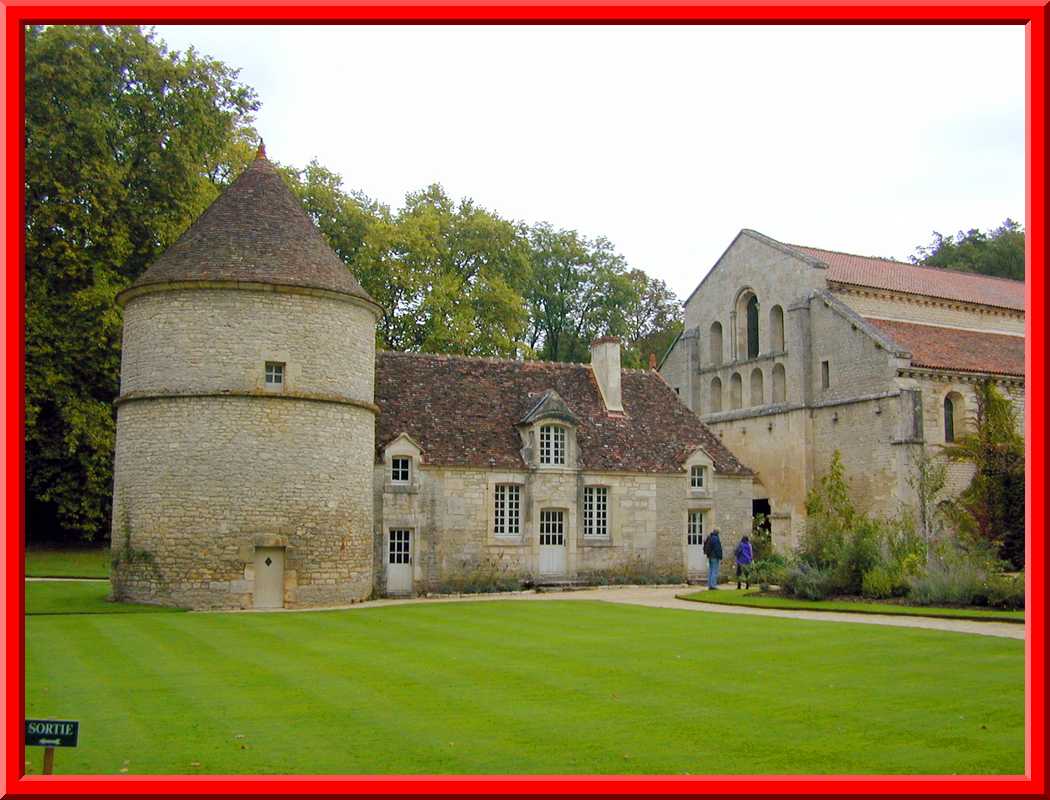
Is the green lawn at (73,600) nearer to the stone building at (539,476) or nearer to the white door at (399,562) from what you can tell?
the white door at (399,562)

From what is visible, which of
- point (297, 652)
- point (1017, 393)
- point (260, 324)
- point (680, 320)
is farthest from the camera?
point (680, 320)

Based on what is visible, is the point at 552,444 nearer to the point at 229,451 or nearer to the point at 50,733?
the point at 229,451

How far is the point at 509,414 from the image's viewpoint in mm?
A: 30594

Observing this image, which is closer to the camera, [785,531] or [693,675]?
[693,675]

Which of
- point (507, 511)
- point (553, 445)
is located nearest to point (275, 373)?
point (507, 511)

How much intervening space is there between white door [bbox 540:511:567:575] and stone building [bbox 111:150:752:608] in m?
0.04

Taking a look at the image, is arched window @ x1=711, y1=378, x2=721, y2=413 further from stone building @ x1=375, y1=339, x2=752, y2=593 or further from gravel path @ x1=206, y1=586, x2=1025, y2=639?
gravel path @ x1=206, y1=586, x2=1025, y2=639

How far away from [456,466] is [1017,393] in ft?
69.0

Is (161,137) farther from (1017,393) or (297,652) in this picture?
(1017,393)

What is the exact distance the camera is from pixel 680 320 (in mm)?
60750

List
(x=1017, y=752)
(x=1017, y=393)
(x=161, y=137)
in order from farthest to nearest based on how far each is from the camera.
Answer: (x=1017, y=393) < (x=161, y=137) < (x=1017, y=752)

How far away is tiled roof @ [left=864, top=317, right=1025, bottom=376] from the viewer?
3653cm

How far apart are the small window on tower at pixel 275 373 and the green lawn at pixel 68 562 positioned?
38.2 feet

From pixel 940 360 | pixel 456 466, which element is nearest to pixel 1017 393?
pixel 940 360
